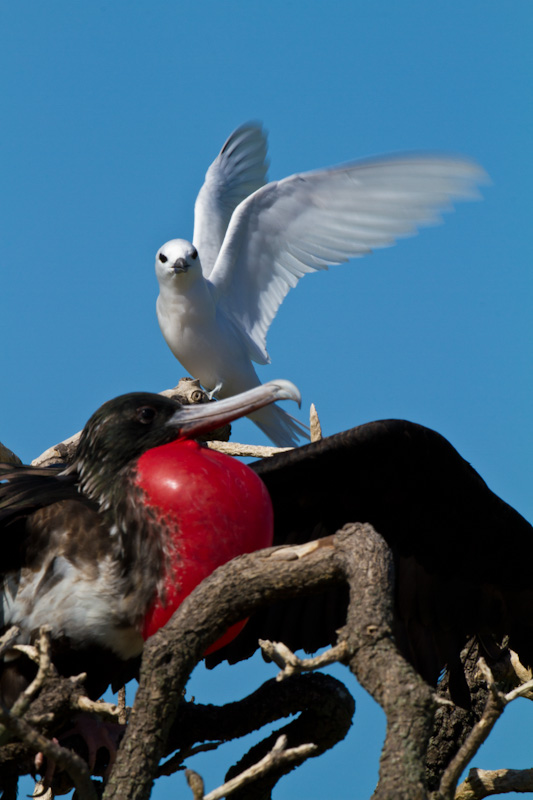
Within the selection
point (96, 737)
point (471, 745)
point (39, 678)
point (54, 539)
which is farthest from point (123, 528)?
point (471, 745)

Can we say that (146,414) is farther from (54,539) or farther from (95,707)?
(95,707)

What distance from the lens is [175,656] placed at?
8.73 feet

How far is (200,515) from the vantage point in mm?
3012

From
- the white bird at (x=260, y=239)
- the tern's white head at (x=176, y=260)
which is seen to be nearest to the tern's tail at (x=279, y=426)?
the white bird at (x=260, y=239)

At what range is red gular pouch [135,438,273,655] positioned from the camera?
9.89 ft

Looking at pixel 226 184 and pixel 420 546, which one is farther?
pixel 226 184

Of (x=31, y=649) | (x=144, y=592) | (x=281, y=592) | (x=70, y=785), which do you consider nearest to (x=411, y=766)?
(x=281, y=592)

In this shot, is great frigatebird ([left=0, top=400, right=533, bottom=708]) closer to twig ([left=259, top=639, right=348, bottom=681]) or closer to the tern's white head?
twig ([left=259, top=639, right=348, bottom=681])

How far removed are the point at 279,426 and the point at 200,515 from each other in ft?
16.9

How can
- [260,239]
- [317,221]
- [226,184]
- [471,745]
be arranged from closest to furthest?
[471,745]
[317,221]
[260,239]
[226,184]

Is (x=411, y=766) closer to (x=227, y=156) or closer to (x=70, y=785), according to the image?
(x=70, y=785)

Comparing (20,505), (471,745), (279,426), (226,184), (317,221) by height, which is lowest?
(471,745)

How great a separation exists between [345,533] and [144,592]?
0.82 metres

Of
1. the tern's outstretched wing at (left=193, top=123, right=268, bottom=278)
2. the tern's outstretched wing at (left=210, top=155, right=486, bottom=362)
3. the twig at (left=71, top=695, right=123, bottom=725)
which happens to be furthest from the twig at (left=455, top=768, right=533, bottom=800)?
the tern's outstretched wing at (left=193, top=123, right=268, bottom=278)
